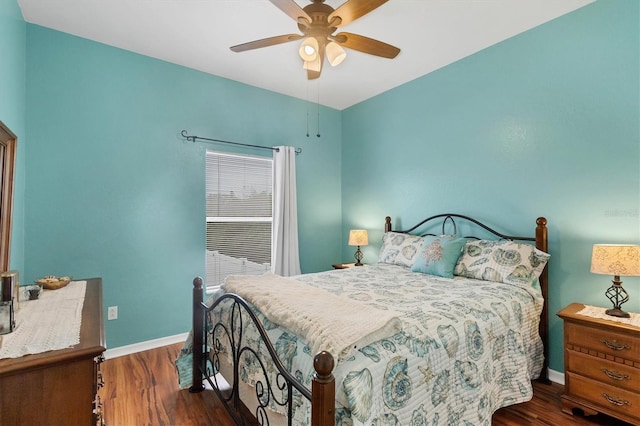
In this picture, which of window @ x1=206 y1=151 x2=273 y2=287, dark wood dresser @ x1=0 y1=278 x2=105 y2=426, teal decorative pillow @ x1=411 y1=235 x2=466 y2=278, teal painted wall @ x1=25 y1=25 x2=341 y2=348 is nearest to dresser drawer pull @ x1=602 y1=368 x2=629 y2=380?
teal decorative pillow @ x1=411 y1=235 x2=466 y2=278

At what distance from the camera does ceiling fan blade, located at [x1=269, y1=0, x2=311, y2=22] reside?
1.78 meters

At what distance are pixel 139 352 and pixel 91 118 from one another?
7.02ft

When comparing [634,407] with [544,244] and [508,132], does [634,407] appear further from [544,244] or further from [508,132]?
[508,132]

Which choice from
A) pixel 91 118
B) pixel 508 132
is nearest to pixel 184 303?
pixel 91 118

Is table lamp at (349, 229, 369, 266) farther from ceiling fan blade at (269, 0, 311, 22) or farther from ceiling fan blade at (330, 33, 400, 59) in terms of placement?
ceiling fan blade at (269, 0, 311, 22)

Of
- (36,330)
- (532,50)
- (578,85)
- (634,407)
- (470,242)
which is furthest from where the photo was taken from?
(470,242)

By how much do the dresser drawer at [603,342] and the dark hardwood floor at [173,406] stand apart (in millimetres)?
444

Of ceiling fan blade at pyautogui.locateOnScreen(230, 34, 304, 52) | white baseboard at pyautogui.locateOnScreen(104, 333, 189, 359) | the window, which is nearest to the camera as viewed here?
ceiling fan blade at pyautogui.locateOnScreen(230, 34, 304, 52)

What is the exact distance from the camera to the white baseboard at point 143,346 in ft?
9.24

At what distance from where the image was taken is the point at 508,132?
2.79 metres

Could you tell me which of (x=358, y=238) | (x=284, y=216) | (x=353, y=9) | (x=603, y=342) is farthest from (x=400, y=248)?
(x=353, y=9)

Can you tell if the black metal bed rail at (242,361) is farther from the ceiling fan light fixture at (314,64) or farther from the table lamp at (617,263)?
the table lamp at (617,263)

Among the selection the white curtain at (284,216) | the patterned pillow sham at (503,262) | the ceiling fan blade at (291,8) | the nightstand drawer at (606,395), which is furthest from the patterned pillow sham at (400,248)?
the ceiling fan blade at (291,8)

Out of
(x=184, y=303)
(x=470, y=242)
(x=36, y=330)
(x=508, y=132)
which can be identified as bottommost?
(x=184, y=303)
